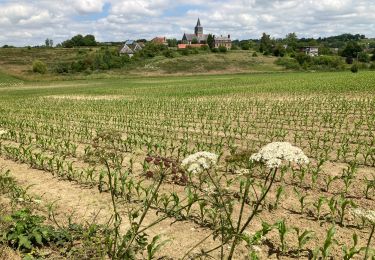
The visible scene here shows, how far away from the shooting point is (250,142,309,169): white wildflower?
3.81 m

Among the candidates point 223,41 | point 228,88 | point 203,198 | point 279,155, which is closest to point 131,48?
point 223,41

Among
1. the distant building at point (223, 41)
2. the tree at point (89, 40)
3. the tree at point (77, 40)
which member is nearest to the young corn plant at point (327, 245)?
the distant building at point (223, 41)

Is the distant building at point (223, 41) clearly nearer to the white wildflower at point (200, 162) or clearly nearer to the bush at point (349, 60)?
the bush at point (349, 60)

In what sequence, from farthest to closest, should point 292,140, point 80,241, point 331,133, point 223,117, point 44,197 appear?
point 223,117 → point 331,133 → point 292,140 → point 44,197 → point 80,241

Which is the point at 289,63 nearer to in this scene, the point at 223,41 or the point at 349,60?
the point at 349,60

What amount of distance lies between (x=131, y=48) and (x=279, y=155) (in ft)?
517

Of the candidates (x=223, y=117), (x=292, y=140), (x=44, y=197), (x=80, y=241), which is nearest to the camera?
(x=80, y=241)

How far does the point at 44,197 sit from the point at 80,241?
305 centimetres

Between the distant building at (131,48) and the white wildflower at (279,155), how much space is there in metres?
126

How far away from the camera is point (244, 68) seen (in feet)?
326

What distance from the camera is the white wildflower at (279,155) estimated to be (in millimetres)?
3809

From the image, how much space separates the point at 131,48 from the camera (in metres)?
156

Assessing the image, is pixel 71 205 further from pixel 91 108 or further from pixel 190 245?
pixel 91 108

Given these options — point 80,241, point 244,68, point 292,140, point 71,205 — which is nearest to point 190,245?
point 80,241
